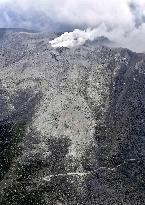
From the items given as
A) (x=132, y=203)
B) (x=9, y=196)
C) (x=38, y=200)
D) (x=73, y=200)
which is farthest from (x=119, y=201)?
(x=9, y=196)

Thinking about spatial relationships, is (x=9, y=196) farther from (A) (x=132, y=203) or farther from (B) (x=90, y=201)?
(A) (x=132, y=203)

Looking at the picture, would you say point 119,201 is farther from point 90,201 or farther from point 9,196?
point 9,196

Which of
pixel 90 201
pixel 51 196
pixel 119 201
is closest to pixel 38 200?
pixel 51 196

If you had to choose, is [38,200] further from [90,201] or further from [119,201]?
[119,201]

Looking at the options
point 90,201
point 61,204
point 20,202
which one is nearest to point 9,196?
point 20,202

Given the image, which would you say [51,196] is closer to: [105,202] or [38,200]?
[38,200]
